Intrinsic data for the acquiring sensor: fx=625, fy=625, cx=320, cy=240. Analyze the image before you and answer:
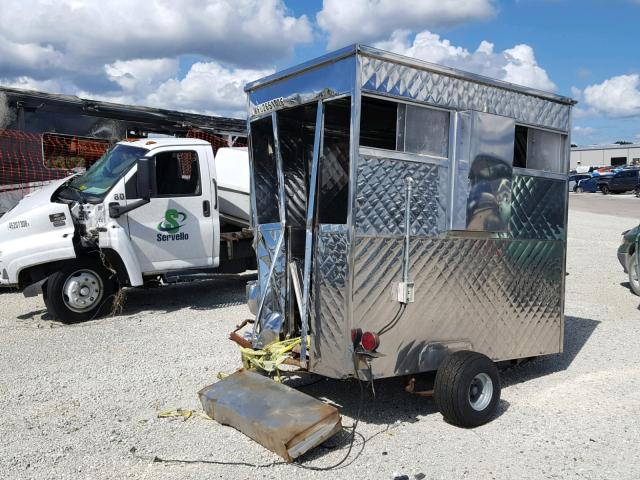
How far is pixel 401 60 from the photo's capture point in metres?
4.63

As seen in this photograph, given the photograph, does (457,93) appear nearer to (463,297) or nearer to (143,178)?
(463,297)

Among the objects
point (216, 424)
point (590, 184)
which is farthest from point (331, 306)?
point (590, 184)

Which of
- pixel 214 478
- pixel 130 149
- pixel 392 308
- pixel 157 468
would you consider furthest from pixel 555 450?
pixel 130 149

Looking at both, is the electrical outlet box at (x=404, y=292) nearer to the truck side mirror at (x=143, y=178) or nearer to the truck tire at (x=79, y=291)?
the truck side mirror at (x=143, y=178)

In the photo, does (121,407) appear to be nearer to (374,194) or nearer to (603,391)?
(374,194)

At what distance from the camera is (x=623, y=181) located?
38.7 metres

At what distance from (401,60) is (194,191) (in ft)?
17.4

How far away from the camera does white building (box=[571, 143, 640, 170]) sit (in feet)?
233

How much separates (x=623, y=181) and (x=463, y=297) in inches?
1501

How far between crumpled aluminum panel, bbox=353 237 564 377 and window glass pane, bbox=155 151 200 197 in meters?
5.17

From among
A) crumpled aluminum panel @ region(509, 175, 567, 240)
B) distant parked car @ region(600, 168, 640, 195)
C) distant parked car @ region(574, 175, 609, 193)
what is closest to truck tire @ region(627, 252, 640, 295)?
crumpled aluminum panel @ region(509, 175, 567, 240)

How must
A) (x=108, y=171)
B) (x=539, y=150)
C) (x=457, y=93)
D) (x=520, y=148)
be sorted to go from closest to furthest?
(x=457, y=93)
(x=520, y=148)
(x=539, y=150)
(x=108, y=171)

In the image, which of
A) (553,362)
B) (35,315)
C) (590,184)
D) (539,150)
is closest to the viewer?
(539,150)

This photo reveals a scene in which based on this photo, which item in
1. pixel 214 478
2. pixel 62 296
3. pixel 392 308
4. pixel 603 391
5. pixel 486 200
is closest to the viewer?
pixel 214 478
